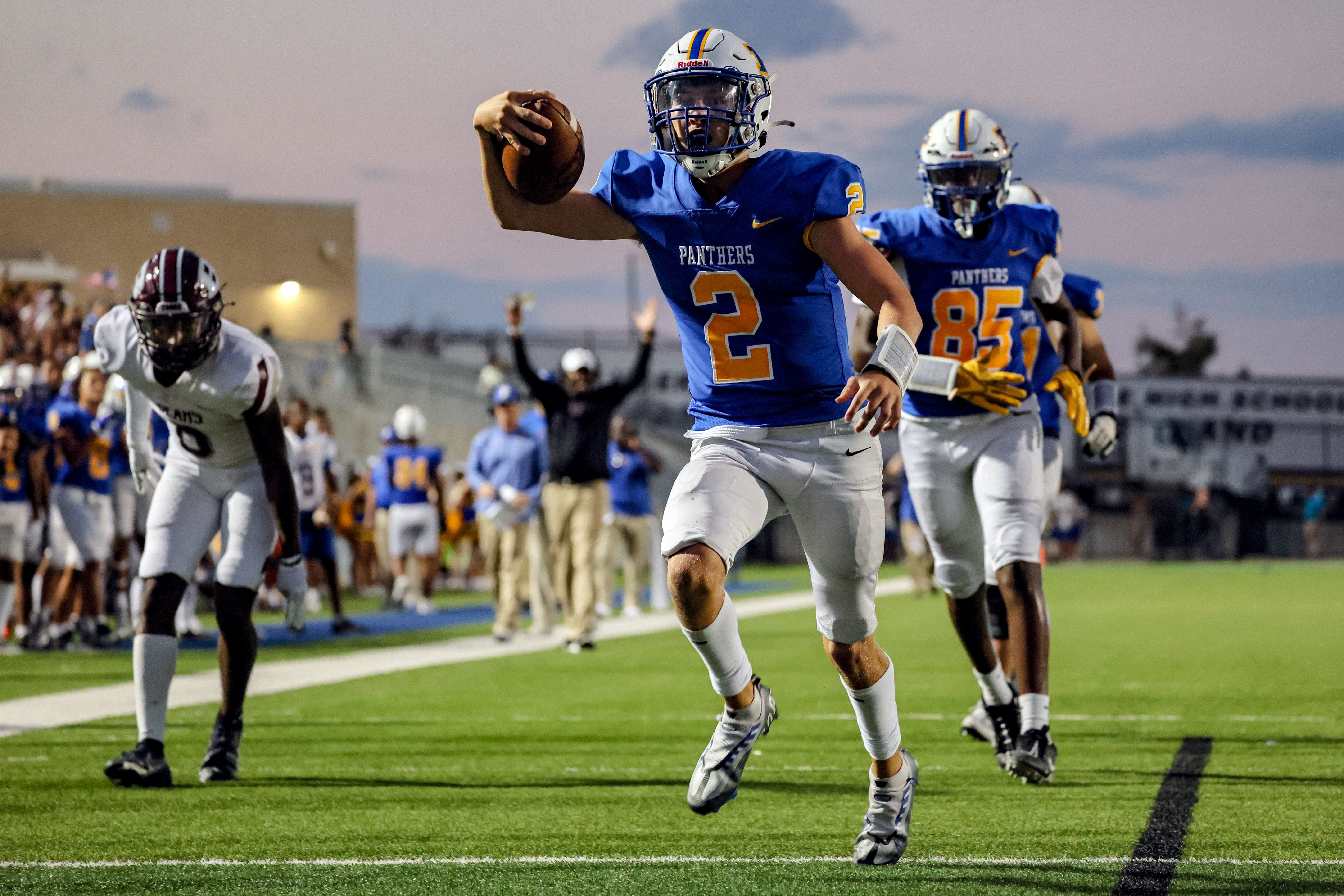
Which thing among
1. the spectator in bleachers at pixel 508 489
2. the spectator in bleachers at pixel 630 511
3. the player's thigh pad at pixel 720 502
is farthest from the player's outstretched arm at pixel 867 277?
the spectator in bleachers at pixel 630 511

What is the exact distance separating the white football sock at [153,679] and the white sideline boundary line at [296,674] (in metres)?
0.98

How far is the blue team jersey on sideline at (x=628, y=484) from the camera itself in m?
15.0

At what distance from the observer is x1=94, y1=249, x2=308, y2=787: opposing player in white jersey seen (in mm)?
5238

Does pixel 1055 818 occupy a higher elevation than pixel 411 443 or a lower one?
lower

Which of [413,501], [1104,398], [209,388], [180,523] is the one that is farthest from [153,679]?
[413,501]

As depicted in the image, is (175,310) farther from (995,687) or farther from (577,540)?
(577,540)

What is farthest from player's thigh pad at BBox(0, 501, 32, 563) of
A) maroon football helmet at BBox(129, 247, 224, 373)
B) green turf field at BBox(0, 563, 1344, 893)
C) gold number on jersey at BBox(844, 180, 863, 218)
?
gold number on jersey at BBox(844, 180, 863, 218)

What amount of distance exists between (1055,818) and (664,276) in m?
1.99

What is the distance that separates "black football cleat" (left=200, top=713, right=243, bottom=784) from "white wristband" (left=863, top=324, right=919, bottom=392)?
2.94m

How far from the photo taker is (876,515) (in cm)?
398

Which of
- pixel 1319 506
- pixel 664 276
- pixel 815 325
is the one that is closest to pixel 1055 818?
pixel 815 325

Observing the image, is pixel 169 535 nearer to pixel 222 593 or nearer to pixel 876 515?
pixel 222 593

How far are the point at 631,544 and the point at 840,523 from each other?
11.5 metres

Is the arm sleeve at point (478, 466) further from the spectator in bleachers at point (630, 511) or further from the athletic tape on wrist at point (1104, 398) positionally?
the athletic tape on wrist at point (1104, 398)
